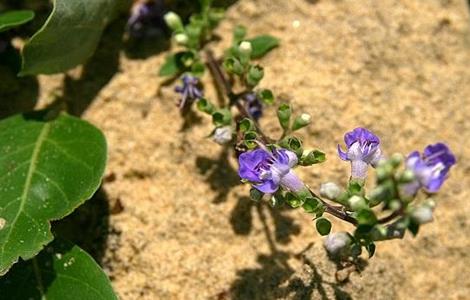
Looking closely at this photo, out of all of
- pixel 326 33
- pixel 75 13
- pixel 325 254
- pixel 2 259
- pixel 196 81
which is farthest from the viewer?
pixel 326 33

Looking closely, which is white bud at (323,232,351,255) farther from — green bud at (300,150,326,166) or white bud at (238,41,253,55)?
white bud at (238,41,253,55)

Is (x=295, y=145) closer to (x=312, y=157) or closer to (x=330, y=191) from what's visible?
(x=312, y=157)

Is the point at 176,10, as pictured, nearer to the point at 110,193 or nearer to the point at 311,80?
the point at 311,80

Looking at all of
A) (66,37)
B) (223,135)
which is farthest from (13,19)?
(223,135)

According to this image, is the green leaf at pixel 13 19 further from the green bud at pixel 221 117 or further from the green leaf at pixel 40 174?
the green bud at pixel 221 117

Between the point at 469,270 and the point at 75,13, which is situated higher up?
the point at 75,13

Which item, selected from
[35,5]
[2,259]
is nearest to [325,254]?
[2,259]
